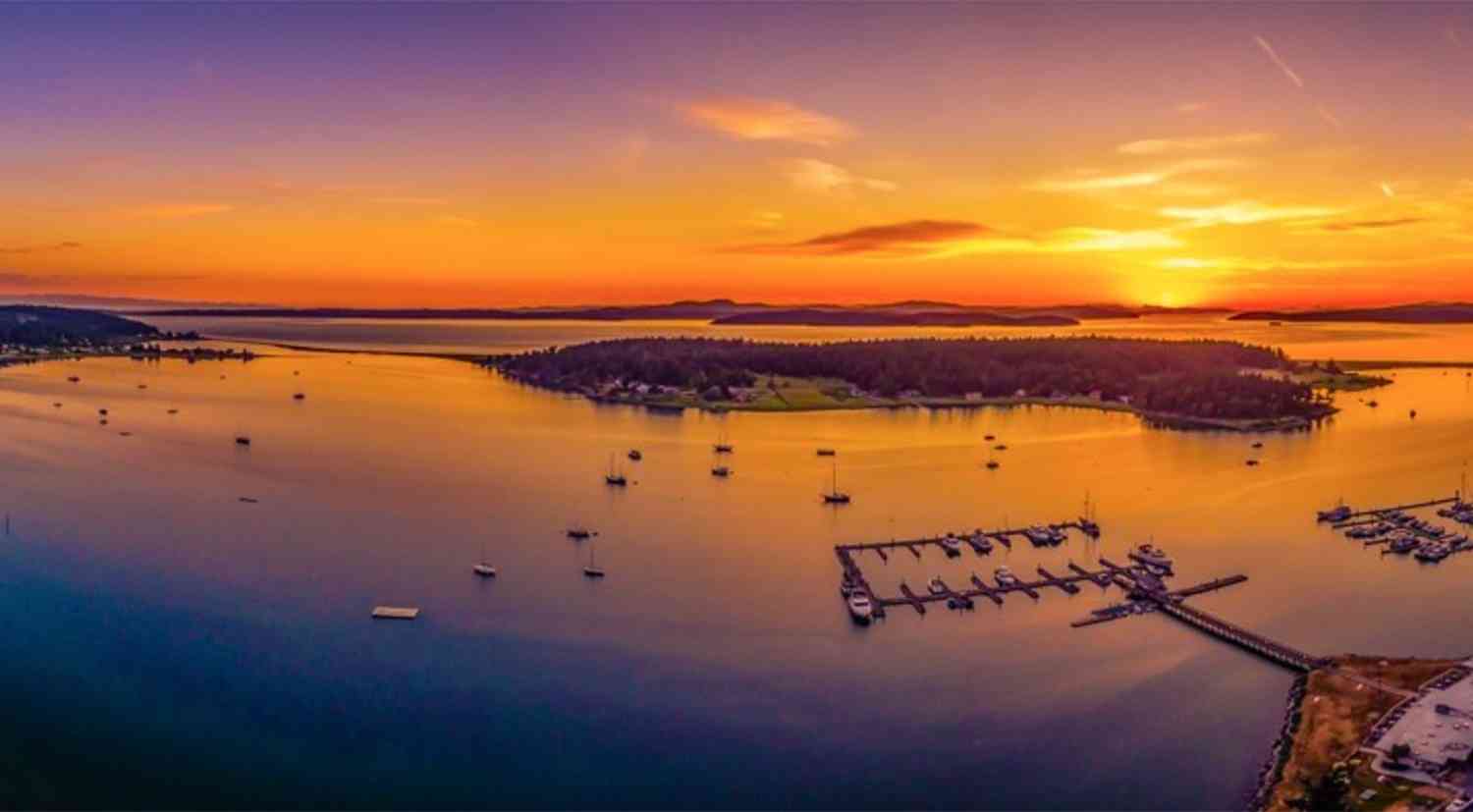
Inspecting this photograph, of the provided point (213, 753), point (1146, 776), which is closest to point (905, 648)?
point (1146, 776)

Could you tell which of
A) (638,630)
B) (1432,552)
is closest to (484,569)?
(638,630)

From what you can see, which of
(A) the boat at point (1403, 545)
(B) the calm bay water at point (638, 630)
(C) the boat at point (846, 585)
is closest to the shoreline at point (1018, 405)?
(B) the calm bay water at point (638, 630)

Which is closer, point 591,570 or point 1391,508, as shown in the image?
point 591,570

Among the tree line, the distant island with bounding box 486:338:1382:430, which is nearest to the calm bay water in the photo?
the distant island with bounding box 486:338:1382:430

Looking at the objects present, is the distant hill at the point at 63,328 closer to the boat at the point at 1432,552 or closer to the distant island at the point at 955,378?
the distant island at the point at 955,378

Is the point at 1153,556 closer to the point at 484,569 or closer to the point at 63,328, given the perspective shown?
the point at 484,569

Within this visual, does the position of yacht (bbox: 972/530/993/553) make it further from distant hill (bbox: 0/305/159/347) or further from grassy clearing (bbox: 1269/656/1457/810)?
distant hill (bbox: 0/305/159/347)

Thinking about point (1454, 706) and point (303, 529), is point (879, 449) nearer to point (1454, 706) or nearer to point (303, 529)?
point (303, 529)
